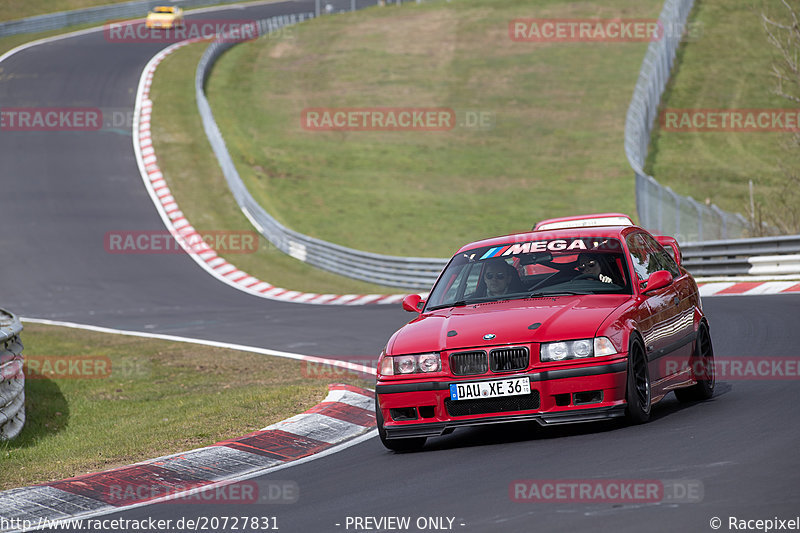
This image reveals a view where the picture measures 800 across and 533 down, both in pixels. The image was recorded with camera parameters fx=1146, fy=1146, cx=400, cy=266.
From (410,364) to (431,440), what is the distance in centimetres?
110

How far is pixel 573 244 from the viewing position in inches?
364

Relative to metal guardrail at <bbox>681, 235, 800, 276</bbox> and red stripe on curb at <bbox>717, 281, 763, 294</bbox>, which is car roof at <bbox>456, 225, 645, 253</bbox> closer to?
red stripe on curb at <bbox>717, 281, 763, 294</bbox>

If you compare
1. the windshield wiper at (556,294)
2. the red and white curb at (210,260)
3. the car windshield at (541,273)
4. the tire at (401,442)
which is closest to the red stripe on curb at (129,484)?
the tire at (401,442)

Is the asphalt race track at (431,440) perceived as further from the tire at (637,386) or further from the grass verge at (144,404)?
the grass verge at (144,404)

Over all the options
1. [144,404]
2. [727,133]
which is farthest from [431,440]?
[727,133]

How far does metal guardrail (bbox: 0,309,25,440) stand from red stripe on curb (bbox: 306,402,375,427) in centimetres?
273

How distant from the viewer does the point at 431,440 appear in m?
9.15

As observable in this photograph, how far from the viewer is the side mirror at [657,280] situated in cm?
876

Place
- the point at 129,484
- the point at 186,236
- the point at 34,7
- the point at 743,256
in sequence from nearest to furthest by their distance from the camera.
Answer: the point at 129,484 → the point at 743,256 → the point at 186,236 → the point at 34,7

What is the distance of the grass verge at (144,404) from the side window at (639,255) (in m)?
3.53

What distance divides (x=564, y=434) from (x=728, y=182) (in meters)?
31.5

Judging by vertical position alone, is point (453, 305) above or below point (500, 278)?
below

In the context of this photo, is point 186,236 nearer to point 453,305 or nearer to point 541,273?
point 453,305

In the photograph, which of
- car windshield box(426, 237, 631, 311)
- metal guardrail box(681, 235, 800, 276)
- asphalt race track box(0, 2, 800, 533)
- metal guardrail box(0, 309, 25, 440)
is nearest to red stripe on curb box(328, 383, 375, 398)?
asphalt race track box(0, 2, 800, 533)
